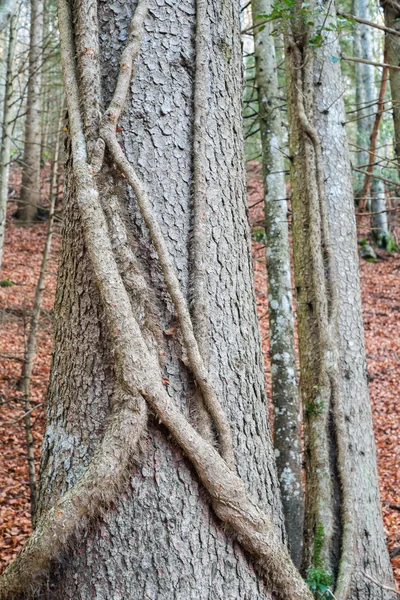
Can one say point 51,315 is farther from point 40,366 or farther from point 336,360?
point 336,360

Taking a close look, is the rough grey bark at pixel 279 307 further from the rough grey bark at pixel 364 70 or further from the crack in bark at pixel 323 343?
the rough grey bark at pixel 364 70

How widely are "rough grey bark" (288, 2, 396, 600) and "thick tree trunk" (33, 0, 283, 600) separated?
1613 mm

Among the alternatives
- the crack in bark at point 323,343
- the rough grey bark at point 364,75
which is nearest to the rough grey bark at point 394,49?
the crack in bark at point 323,343

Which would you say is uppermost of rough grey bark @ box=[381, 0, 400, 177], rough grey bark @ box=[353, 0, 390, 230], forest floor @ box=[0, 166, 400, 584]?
rough grey bark @ box=[353, 0, 390, 230]

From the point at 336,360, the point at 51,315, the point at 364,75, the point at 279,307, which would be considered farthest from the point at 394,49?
the point at 364,75

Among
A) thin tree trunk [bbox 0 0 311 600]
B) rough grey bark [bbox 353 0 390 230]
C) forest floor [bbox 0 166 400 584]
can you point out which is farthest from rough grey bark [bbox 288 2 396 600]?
rough grey bark [bbox 353 0 390 230]

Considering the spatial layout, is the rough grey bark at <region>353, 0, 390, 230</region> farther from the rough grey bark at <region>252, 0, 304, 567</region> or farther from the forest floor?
the rough grey bark at <region>252, 0, 304, 567</region>

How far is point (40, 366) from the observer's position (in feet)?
28.6

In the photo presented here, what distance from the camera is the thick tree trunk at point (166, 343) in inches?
63.1

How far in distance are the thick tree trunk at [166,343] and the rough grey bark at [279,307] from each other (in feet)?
10.3

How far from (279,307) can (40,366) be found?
4797 millimetres

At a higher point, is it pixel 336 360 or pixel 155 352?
pixel 155 352

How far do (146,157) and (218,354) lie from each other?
787mm

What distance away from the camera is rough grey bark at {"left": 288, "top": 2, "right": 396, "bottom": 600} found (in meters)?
3.36
